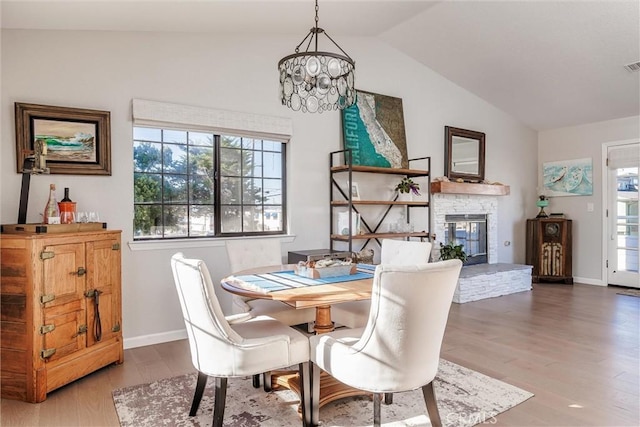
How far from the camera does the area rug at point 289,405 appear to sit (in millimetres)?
2229

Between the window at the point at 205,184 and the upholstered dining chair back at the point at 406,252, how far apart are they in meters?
1.35

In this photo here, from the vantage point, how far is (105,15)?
2.98m

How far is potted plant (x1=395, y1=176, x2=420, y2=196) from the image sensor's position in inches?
195

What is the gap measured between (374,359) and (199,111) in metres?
2.77

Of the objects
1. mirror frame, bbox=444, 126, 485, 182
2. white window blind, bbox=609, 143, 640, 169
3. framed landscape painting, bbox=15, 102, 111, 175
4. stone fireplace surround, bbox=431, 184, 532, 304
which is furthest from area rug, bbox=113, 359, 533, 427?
white window blind, bbox=609, 143, 640, 169

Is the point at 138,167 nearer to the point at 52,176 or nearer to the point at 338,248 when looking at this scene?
the point at 52,176

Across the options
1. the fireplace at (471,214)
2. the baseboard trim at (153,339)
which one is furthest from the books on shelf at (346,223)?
the baseboard trim at (153,339)

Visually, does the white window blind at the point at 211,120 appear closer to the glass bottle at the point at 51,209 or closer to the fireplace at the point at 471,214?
the glass bottle at the point at 51,209

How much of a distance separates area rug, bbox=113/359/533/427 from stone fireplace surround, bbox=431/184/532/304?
98.1 inches

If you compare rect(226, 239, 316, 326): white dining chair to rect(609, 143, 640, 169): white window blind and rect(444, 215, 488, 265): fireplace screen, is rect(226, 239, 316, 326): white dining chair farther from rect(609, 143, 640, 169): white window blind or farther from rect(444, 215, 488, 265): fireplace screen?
rect(609, 143, 640, 169): white window blind

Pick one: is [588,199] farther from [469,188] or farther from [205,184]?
[205,184]

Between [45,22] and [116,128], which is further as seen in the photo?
[116,128]

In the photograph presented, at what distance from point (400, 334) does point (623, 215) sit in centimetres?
587

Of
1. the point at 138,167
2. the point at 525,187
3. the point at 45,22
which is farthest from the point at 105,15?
the point at 525,187
